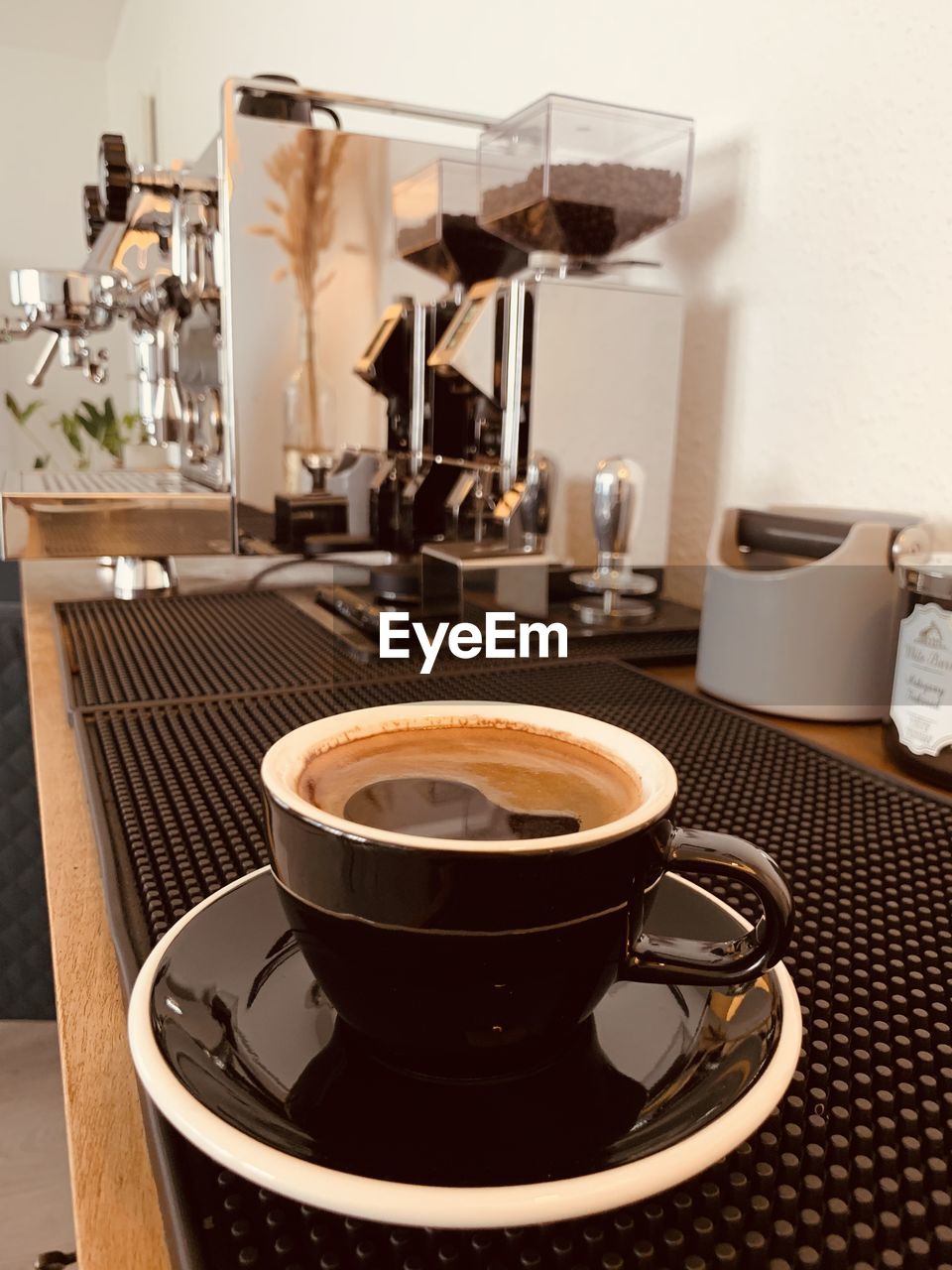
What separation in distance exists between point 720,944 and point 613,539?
1.88 ft

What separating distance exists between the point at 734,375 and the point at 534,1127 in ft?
2.68

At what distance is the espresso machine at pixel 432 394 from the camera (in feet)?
3.03

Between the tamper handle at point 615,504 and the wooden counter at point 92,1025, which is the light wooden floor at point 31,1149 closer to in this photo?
the wooden counter at point 92,1025

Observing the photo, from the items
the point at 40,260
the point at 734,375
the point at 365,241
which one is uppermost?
the point at 40,260

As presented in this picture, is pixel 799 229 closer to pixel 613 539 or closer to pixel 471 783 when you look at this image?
pixel 613 539

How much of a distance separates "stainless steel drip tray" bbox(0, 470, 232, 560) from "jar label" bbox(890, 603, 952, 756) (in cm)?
65

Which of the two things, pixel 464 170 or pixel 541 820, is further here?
pixel 464 170

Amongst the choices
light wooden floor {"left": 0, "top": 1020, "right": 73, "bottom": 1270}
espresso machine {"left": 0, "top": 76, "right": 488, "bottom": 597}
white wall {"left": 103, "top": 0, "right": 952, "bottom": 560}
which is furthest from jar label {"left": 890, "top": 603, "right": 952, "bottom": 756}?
light wooden floor {"left": 0, "top": 1020, "right": 73, "bottom": 1270}

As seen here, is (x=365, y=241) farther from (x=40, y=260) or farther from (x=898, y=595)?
(x=40, y=260)

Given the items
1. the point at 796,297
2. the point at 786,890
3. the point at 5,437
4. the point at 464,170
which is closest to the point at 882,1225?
the point at 786,890

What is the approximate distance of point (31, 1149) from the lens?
38.1 inches

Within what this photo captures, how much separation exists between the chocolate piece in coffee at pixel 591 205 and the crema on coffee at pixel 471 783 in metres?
0.72

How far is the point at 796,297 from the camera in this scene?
0.85 m

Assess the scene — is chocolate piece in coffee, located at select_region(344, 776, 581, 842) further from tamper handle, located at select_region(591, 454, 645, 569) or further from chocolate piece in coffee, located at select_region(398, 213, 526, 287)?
chocolate piece in coffee, located at select_region(398, 213, 526, 287)
